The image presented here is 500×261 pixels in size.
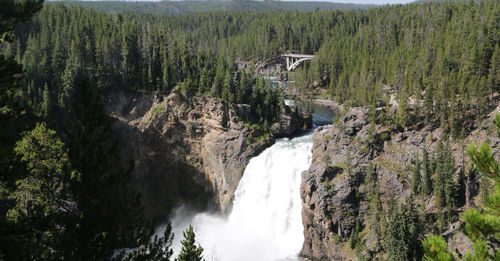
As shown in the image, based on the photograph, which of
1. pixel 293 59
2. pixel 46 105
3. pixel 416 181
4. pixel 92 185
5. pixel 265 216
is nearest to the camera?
pixel 92 185

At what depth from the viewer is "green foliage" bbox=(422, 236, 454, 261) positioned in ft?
25.5

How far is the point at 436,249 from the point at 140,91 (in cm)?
7403

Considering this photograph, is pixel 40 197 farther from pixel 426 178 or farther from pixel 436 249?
pixel 426 178

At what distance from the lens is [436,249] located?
8.04 meters

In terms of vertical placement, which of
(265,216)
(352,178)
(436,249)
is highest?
(436,249)

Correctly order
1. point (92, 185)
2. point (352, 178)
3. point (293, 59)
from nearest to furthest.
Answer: point (92, 185) → point (352, 178) → point (293, 59)

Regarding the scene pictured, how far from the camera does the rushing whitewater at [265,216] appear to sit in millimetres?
51781

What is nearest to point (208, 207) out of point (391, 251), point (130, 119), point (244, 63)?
point (130, 119)

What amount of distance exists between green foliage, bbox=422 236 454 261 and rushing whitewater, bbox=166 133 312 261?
4389 cm

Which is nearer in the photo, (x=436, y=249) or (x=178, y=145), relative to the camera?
(x=436, y=249)

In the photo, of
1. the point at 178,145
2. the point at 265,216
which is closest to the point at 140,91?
the point at 178,145

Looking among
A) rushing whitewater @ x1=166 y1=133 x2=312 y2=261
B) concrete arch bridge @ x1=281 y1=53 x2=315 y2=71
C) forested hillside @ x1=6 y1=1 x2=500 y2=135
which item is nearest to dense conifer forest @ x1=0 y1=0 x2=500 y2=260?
forested hillside @ x1=6 y1=1 x2=500 y2=135

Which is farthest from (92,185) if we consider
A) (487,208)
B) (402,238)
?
(402,238)

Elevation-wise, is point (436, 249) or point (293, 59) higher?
point (436, 249)
